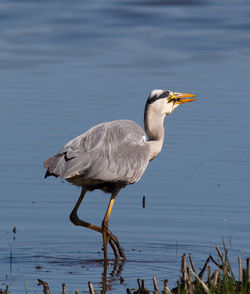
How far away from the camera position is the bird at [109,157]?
874 cm

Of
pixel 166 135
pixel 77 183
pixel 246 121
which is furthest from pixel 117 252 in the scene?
pixel 246 121

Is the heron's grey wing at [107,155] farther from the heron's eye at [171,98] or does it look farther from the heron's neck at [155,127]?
the heron's eye at [171,98]

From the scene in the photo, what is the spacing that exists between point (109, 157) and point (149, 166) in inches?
101

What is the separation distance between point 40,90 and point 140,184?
13.2 ft

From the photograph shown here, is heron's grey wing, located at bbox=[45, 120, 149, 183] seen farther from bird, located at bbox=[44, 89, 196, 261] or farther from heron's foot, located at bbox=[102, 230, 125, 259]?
heron's foot, located at bbox=[102, 230, 125, 259]

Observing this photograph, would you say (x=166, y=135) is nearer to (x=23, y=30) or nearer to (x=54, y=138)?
(x=54, y=138)

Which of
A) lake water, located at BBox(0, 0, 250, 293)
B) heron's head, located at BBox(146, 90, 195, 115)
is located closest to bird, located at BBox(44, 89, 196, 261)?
heron's head, located at BBox(146, 90, 195, 115)

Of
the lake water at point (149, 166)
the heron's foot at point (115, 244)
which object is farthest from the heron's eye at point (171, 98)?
the heron's foot at point (115, 244)

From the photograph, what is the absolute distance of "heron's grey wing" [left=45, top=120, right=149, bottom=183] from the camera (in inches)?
343

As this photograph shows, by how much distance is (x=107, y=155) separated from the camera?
30.1 feet

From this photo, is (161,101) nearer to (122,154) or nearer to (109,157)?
(122,154)

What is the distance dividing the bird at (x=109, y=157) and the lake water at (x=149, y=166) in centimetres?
34

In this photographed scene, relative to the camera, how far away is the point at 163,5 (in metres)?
27.0

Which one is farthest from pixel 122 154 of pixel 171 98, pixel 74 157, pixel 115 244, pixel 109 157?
pixel 171 98
